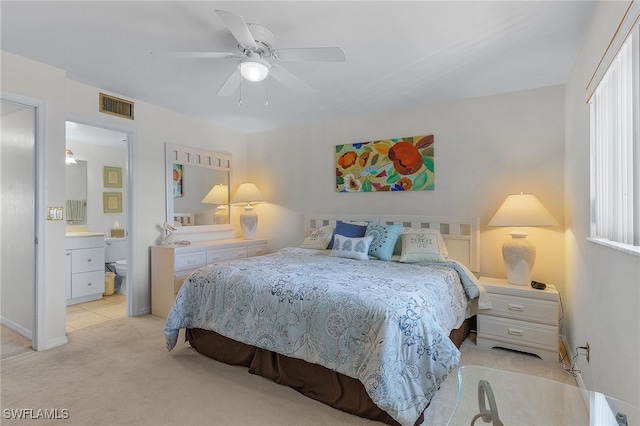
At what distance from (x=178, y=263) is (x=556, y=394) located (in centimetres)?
353

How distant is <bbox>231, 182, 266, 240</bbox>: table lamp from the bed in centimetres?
162

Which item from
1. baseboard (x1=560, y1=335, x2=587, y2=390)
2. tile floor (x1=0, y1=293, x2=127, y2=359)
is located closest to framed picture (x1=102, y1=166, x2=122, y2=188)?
tile floor (x1=0, y1=293, x2=127, y2=359)

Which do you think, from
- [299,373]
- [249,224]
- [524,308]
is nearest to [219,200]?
[249,224]

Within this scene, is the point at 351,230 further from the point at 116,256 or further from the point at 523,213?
the point at 116,256

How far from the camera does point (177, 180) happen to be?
421 centimetres

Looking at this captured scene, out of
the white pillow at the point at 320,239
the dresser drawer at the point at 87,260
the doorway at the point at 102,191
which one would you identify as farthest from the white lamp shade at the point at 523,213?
the dresser drawer at the point at 87,260

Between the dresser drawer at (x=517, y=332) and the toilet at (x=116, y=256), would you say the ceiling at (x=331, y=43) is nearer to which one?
the dresser drawer at (x=517, y=332)

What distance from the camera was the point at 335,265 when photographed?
2877mm

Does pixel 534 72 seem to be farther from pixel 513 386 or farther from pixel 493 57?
pixel 513 386

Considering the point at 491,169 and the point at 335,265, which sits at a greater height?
the point at 491,169

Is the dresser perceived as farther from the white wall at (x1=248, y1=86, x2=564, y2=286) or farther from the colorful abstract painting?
the colorful abstract painting

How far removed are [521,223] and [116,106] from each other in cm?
440

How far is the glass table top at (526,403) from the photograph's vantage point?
1.11 meters

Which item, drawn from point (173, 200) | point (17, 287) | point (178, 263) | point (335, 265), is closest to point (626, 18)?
point (335, 265)
